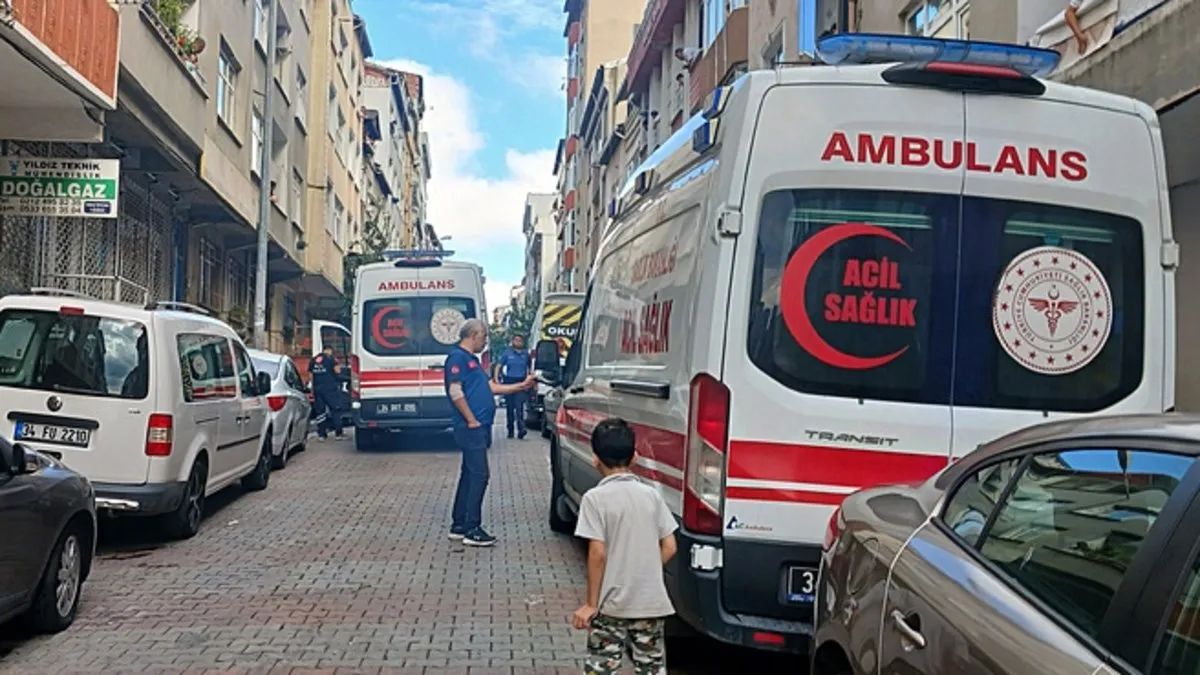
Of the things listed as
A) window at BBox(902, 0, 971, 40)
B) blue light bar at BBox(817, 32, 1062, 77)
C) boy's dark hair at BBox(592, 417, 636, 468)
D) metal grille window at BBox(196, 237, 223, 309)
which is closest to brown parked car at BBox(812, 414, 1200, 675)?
boy's dark hair at BBox(592, 417, 636, 468)

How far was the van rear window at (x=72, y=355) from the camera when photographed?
8312 millimetres

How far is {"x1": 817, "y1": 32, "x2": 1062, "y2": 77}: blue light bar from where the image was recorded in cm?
515

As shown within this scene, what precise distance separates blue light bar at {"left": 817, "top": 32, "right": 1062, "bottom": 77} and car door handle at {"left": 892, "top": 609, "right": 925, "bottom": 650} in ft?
9.16

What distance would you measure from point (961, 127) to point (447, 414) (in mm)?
12969

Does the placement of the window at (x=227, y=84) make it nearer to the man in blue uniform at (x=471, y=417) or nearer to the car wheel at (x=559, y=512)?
the man in blue uniform at (x=471, y=417)

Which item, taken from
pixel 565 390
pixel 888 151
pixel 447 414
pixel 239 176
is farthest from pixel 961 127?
pixel 239 176

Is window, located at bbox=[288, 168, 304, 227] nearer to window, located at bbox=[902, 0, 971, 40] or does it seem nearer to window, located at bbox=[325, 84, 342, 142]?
window, located at bbox=[325, 84, 342, 142]

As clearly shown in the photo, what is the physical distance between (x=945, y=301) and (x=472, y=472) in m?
5.00

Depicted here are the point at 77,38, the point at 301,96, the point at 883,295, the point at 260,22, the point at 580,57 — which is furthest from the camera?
the point at 580,57

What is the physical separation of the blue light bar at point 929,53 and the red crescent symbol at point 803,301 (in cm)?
89

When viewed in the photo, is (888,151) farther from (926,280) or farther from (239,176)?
(239,176)

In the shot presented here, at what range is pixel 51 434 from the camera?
8.27 m

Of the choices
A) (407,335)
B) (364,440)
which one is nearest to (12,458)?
(407,335)

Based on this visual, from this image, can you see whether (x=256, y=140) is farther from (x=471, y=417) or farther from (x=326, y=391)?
(x=471, y=417)
